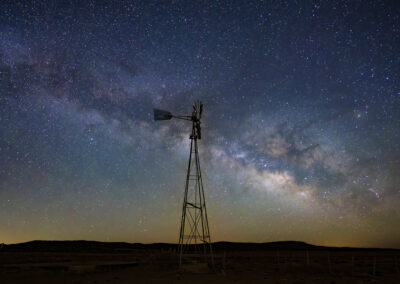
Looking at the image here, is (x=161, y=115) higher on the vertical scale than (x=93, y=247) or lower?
higher

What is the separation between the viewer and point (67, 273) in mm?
22938

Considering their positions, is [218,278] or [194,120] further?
[194,120]

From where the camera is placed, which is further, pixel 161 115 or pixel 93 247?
pixel 93 247

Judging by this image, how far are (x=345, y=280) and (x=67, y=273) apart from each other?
1894cm

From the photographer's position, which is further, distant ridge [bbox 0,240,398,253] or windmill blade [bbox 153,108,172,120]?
distant ridge [bbox 0,240,398,253]

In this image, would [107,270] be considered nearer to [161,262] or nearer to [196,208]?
[161,262]

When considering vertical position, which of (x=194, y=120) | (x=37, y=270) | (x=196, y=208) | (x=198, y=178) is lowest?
(x=37, y=270)

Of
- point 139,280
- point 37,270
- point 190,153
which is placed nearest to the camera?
point 139,280

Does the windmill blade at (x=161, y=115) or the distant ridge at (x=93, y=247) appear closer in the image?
the windmill blade at (x=161, y=115)

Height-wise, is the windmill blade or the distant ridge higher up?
the windmill blade

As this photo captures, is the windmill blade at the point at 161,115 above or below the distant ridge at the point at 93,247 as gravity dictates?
above

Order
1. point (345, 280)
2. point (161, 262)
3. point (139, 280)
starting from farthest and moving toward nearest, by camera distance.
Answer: point (161, 262), point (345, 280), point (139, 280)

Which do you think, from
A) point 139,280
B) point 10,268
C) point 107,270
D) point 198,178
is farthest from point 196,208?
point 10,268

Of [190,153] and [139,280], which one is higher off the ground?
[190,153]
